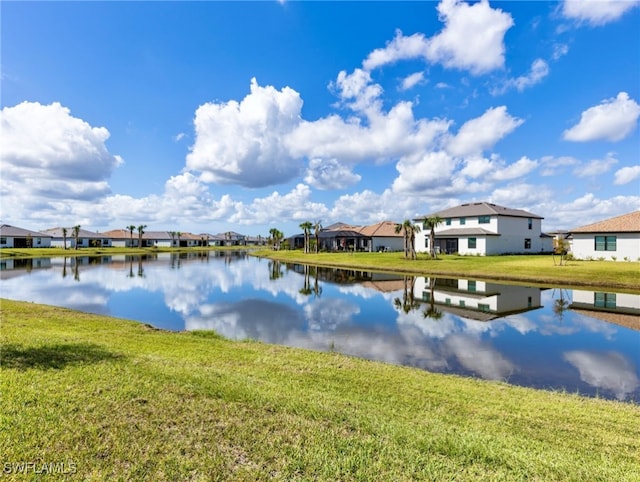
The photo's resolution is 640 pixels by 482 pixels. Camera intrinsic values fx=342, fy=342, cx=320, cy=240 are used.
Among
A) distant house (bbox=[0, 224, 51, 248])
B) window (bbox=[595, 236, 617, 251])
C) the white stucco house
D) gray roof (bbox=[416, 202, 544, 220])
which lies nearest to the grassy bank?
window (bbox=[595, 236, 617, 251])

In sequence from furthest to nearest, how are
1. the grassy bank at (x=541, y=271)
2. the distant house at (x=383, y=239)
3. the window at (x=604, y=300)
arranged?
the distant house at (x=383, y=239), the grassy bank at (x=541, y=271), the window at (x=604, y=300)

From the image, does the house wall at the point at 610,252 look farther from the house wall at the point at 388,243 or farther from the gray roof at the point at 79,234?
the gray roof at the point at 79,234

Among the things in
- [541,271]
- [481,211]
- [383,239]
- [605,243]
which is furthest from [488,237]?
[383,239]

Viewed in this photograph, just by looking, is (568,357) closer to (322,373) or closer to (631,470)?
(631,470)

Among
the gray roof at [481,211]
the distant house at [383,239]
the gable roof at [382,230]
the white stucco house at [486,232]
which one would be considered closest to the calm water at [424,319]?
the white stucco house at [486,232]

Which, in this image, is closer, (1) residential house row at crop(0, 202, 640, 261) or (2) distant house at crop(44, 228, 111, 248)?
(1) residential house row at crop(0, 202, 640, 261)

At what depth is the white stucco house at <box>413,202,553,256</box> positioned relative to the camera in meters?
48.3

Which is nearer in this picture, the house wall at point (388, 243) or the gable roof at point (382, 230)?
the house wall at point (388, 243)

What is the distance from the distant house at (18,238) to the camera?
291ft

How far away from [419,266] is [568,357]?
91.1 ft

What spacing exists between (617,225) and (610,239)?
1.60 m

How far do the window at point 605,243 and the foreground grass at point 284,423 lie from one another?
122 ft

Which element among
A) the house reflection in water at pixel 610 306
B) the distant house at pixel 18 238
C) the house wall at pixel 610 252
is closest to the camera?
the house reflection in water at pixel 610 306

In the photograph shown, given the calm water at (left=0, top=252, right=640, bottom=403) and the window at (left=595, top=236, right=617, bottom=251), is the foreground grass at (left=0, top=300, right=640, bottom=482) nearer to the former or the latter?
the calm water at (left=0, top=252, right=640, bottom=403)
